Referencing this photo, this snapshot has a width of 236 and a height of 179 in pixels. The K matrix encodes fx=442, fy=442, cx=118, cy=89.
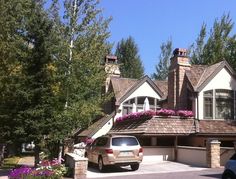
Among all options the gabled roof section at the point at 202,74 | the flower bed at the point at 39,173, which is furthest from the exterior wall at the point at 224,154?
the flower bed at the point at 39,173

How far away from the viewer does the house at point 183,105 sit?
1105 inches

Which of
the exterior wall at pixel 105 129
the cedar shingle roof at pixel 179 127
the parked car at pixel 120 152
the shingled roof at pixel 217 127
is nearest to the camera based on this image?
the parked car at pixel 120 152

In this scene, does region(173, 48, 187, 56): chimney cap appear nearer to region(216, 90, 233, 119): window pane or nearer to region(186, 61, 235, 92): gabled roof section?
region(186, 61, 235, 92): gabled roof section

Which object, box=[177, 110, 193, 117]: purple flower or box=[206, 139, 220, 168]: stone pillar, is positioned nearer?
box=[206, 139, 220, 168]: stone pillar

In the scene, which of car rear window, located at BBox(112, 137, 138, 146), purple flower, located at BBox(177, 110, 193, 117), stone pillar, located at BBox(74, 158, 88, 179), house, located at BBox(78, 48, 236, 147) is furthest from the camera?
purple flower, located at BBox(177, 110, 193, 117)

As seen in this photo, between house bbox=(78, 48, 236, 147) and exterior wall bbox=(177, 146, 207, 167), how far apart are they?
3.64 ft

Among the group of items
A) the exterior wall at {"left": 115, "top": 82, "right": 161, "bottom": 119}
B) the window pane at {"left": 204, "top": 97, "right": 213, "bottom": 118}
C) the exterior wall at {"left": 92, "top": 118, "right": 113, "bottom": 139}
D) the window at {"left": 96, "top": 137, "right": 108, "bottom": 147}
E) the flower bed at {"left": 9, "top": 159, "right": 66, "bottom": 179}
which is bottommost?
the flower bed at {"left": 9, "top": 159, "right": 66, "bottom": 179}

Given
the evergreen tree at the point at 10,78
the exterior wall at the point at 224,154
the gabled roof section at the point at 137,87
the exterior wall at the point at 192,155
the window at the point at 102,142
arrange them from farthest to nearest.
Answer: the gabled roof section at the point at 137,87
the exterior wall at the point at 192,155
the exterior wall at the point at 224,154
the window at the point at 102,142
the evergreen tree at the point at 10,78

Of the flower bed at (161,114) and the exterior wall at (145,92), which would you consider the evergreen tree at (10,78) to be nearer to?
the flower bed at (161,114)

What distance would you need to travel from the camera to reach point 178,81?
32.0 metres

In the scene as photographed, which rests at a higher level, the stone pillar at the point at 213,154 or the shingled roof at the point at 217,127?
the shingled roof at the point at 217,127

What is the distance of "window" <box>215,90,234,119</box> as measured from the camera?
31.0 meters

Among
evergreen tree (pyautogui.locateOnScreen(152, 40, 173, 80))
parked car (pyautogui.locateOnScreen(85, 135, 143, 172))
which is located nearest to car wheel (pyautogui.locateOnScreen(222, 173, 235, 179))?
parked car (pyautogui.locateOnScreen(85, 135, 143, 172))

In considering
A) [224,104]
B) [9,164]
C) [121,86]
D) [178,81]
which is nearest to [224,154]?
[224,104]
